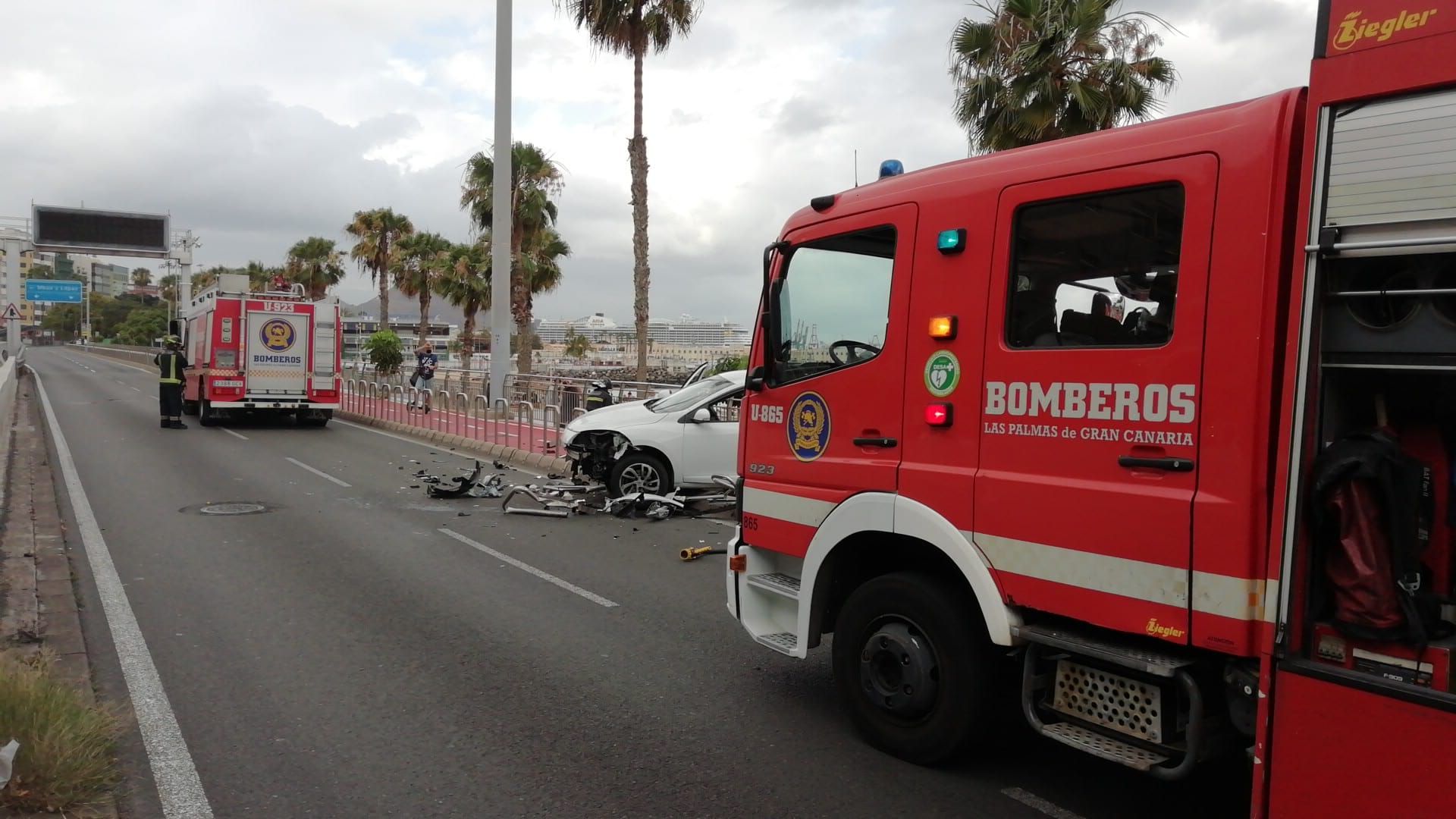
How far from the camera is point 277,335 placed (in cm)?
2164

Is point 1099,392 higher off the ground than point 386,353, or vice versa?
point 1099,392

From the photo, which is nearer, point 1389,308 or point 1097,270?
point 1389,308

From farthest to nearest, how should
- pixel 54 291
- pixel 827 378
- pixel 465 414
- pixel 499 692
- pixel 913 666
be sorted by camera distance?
pixel 54 291
pixel 465 414
pixel 499 692
pixel 827 378
pixel 913 666

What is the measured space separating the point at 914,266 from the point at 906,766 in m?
2.20

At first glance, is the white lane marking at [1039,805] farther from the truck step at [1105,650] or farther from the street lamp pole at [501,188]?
the street lamp pole at [501,188]

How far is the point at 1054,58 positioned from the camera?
15938 mm

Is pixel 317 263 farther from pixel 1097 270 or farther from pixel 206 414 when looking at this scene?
pixel 1097 270

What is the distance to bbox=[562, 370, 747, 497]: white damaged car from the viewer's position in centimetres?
1188

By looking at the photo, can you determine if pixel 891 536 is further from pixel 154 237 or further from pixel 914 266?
pixel 154 237

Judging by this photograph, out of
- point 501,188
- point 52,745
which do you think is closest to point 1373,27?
point 52,745

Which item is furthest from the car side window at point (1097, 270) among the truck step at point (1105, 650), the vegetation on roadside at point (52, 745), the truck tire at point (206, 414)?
the truck tire at point (206, 414)

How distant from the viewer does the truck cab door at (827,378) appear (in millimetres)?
4598

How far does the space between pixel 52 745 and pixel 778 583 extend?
126 inches

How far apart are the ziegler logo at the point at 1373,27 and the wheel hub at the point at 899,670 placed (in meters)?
2.68
